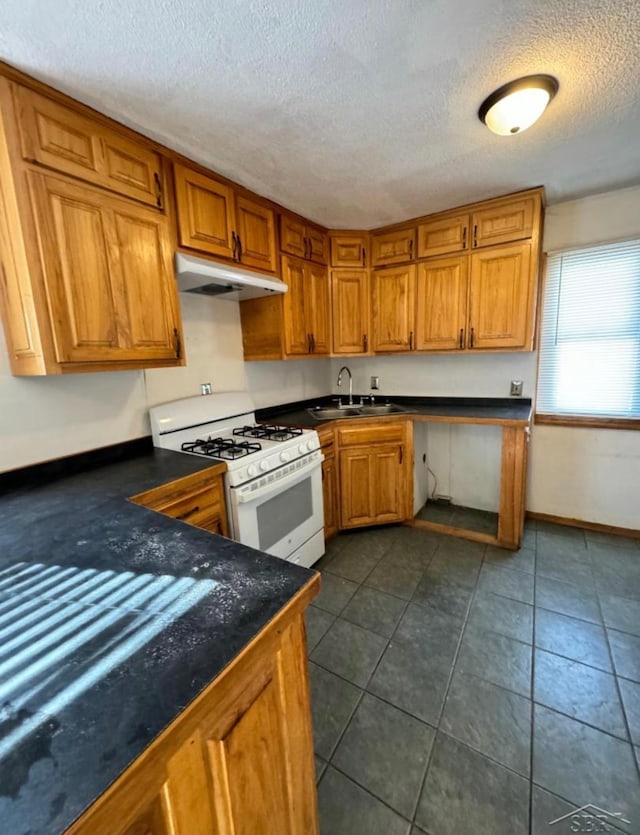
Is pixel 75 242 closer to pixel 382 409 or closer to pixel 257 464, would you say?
pixel 257 464

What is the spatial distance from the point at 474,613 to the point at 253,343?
7.13ft

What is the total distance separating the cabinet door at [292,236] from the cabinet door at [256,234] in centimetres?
11

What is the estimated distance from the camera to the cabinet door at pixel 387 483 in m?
2.68

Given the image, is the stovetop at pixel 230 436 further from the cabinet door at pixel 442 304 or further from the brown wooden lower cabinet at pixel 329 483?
the cabinet door at pixel 442 304

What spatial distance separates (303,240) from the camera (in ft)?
8.54

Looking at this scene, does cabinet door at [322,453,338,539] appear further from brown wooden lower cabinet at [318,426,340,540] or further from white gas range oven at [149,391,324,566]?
white gas range oven at [149,391,324,566]

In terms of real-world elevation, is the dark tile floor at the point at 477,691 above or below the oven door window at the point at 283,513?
below

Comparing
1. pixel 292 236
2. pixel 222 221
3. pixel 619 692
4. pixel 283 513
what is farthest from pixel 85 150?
pixel 619 692

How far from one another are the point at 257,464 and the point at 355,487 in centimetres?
108

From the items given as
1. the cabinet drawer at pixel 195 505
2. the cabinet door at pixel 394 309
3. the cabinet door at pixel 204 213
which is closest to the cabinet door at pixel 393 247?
the cabinet door at pixel 394 309

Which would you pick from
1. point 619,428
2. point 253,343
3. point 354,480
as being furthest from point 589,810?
point 253,343

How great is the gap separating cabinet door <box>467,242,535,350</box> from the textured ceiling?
0.52 meters

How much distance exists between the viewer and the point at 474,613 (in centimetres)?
189

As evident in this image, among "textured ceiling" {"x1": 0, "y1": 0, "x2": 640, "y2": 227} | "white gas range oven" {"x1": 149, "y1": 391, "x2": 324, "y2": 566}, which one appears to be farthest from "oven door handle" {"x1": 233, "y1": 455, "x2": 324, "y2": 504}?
"textured ceiling" {"x1": 0, "y1": 0, "x2": 640, "y2": 227}
